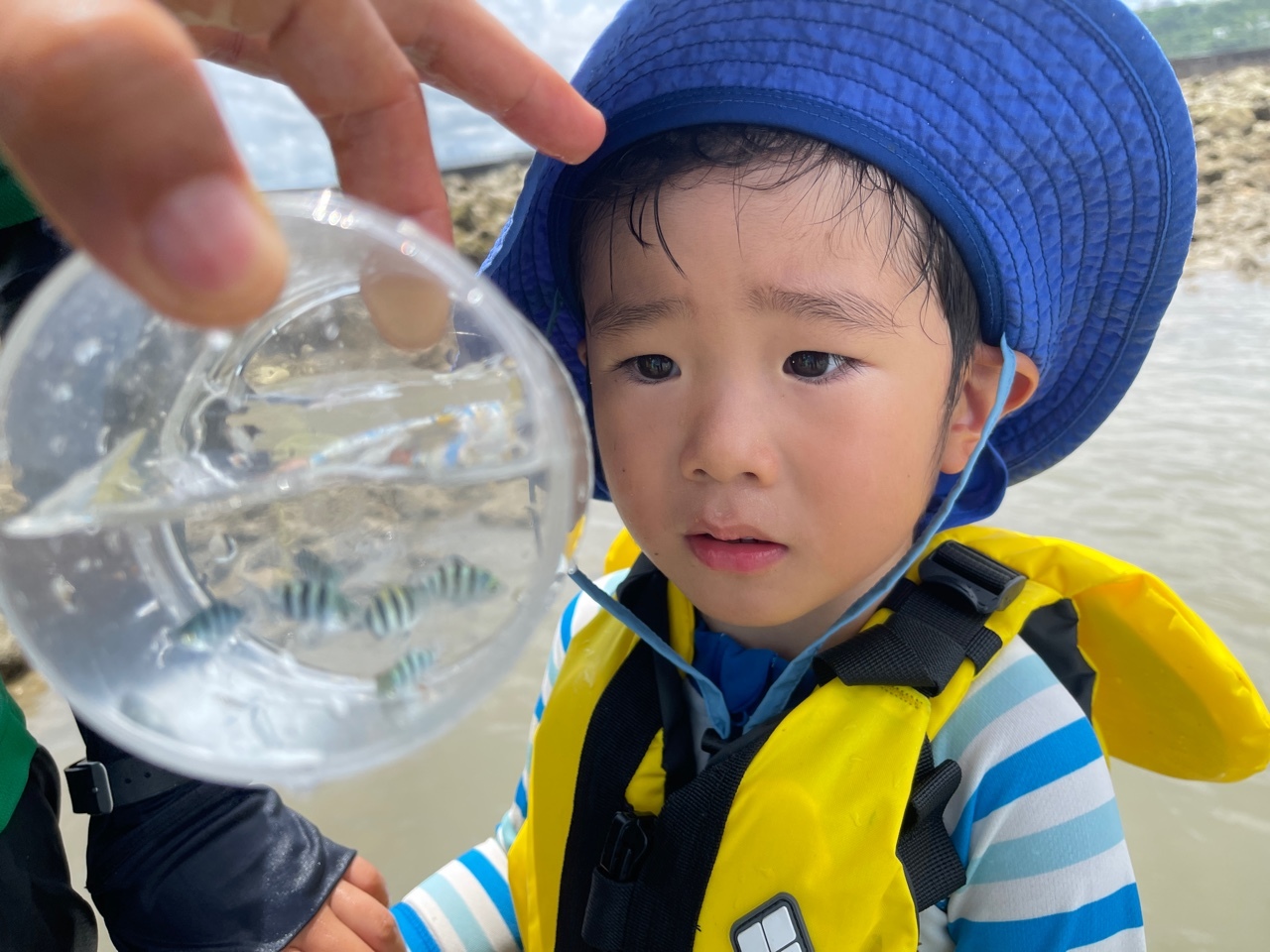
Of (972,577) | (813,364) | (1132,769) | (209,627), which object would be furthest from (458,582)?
(1132,769)

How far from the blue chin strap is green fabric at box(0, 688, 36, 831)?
0.94 m

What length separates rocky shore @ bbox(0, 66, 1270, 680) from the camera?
8.28 m

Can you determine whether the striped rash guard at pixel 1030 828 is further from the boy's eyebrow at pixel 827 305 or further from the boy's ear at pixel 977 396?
the boy's eyebrow at pixel 827 305

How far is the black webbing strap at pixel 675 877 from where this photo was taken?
4.42 ft

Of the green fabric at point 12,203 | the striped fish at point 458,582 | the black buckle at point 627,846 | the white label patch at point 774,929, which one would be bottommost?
the black buckle at point 627,846

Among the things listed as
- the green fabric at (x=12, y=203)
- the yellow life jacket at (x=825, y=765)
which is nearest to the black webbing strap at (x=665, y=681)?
the yellow life jacket at (x=825, y=765)

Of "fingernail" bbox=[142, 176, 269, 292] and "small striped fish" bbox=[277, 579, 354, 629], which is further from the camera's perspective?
"small striped fish" bbox=[277, 579, 354, 629]

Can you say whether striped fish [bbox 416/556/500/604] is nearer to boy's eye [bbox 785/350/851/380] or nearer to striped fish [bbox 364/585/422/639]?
striped fish [bbox 364/585/422/639]

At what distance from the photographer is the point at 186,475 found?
988mm

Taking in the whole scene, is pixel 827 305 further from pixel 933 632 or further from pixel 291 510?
pixel 291 510

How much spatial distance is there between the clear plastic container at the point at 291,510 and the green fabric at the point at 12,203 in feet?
2.80

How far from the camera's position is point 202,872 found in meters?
1.53

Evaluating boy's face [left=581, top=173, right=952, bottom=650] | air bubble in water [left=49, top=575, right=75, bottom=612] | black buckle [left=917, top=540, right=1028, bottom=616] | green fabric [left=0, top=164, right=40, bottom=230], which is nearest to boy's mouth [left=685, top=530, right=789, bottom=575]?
boy's face [left=581, top=173, right=952, bottom=650]

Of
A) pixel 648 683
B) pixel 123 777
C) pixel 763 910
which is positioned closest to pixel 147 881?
pixel 123 777
